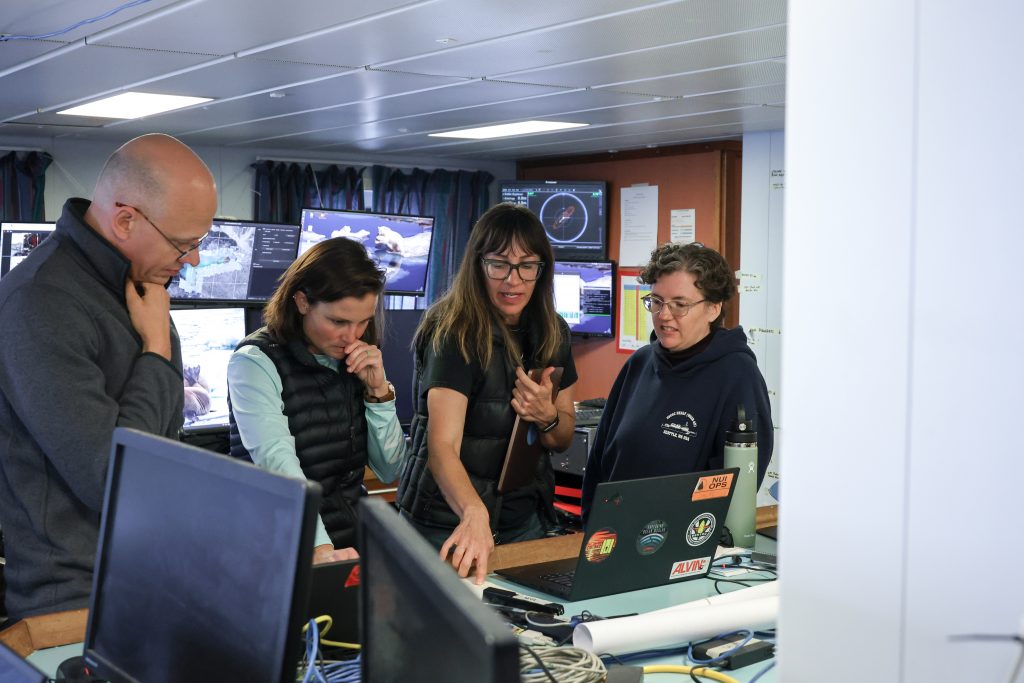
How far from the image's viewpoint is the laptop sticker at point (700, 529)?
1.92 m

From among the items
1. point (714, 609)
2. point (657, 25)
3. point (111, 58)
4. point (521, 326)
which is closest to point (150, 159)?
point (521, 326)

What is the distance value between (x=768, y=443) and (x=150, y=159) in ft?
4.97

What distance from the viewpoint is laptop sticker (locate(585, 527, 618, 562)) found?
69.5 inches

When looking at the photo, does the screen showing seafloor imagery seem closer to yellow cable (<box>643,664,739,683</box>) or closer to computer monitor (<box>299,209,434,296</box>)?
computer monitor (<box>299,209,434,296</box>)

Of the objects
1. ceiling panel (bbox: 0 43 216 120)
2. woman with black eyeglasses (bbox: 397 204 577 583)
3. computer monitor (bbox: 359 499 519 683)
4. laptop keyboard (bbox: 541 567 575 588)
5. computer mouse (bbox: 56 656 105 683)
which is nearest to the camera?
computer monitor (bbox: 359 499 519 683)

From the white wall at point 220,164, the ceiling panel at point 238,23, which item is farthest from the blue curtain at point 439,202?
A: the ceiling panel at point 238,23

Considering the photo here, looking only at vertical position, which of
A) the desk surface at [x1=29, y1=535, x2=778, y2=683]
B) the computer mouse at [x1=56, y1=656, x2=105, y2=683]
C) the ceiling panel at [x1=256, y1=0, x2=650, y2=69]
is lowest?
the desk surface at [x1=29, y1=535, x2=778, y2=683]

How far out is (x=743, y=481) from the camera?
214 cm

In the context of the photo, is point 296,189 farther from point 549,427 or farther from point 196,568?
point 196,568

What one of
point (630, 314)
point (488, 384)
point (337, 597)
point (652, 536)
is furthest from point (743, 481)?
point (630, 314)

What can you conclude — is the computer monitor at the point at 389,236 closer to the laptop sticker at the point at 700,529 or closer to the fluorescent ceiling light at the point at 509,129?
the fluorescent ceiling light at the point at 509,129

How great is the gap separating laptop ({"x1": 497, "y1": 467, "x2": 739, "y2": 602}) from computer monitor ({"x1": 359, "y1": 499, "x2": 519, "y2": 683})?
2.63ft

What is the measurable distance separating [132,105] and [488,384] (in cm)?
A: 302

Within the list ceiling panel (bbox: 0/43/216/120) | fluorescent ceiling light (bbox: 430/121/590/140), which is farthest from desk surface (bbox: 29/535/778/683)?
fluorescent ceiling light (bbox: 430/121/590/140)
